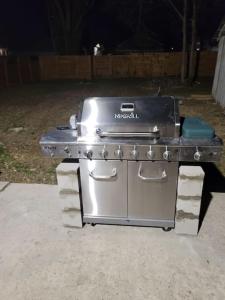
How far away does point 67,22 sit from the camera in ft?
64.6

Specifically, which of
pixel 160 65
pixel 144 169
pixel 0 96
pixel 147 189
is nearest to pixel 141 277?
pixel 147 189

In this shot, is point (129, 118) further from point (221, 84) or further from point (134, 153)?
point (221, 84)

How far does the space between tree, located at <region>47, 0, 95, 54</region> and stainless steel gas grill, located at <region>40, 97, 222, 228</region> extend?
64.5 feet

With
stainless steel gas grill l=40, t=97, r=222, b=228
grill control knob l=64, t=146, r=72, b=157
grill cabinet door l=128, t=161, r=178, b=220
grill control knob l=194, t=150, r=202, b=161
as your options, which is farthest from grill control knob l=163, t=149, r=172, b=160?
grill control knob l=64, t=146, r=72, b=157

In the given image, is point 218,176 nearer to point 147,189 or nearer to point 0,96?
point 147,189

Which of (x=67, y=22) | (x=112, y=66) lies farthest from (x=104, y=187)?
(x=67, y=22)

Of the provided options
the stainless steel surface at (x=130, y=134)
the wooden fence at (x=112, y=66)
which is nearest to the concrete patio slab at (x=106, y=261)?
the stainless steel surface at (x=130, y=134)

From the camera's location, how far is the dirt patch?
432cm

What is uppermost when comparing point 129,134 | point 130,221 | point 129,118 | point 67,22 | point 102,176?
point 67,22

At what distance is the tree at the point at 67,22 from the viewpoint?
19469mm

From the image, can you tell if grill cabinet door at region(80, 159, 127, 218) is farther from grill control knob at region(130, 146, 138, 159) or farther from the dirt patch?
the dirt patch

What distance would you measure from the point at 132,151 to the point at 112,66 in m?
16.3

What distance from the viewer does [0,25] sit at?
26.0 m

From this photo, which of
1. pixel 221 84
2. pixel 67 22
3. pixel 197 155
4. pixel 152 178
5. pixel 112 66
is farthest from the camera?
pixel 67 22
